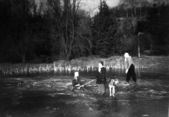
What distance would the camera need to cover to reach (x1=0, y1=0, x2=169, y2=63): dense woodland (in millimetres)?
33750

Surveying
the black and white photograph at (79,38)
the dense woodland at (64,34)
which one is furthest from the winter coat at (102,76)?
the dense woodland at (64,34)

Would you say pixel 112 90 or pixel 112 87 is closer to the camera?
pixel 112 87

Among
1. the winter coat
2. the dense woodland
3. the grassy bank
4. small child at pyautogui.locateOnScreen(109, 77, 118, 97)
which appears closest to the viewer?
small child at pyautogui.locateOnScreen(109, 77, 118, 97)

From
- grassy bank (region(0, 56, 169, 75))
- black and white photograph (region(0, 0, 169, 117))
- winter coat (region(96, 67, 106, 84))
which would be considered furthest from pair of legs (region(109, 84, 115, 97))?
grassy bank (region(0, 56, 169, 75))

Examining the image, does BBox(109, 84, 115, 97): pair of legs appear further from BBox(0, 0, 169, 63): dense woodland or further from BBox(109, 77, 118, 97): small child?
BBox(0, 0, 169, 63): dense woodland

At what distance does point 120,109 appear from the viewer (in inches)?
349

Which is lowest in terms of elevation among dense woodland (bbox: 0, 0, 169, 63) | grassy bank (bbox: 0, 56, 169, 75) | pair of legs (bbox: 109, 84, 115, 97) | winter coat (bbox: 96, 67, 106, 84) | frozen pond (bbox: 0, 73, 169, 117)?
frozen pond (bbox: 0, 73, 169, 117)

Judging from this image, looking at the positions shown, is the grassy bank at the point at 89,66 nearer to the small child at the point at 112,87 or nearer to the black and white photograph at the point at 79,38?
the black and white photograph at the point at 79,38

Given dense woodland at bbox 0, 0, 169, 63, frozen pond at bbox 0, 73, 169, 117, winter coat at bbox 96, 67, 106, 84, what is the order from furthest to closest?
1. dense woodland at bbox 0, 0, 169, 63
2. winter coat at bbox 96, 67, 106, 84
3. frozen pond at bbox 0, 73, 169, 117

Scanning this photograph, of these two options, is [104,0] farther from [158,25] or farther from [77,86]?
[77,86]

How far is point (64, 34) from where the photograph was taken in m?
35.7

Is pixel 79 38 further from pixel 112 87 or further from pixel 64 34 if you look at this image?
pixel 112 87

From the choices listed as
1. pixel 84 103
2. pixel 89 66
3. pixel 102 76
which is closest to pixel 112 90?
pixel 102 76

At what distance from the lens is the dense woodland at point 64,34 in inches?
1329
